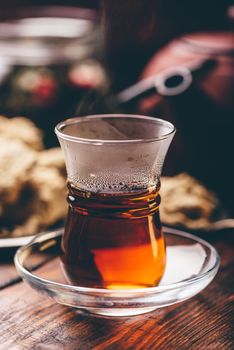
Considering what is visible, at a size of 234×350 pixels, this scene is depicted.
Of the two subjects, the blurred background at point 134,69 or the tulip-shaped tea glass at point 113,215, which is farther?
the blurred background at point 134,69

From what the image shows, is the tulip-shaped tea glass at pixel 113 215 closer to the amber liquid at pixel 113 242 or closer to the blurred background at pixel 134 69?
the amber liquid at pixel 113 242

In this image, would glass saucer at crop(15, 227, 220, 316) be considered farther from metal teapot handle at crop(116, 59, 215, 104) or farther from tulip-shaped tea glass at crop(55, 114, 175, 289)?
metal teapot handle at crop(116, 59, 215, 104)

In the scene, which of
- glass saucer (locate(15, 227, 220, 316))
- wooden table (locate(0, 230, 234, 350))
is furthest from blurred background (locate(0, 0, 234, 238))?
wooden table (locate(0, 230, 234, 350))

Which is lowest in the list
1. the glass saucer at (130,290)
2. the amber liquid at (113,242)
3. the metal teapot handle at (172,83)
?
the glass saucer at (130,290)

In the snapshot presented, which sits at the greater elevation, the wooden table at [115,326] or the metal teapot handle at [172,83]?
the metal teapot handle at [172,83]

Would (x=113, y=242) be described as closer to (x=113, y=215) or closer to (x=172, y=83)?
(x=113, y=215)

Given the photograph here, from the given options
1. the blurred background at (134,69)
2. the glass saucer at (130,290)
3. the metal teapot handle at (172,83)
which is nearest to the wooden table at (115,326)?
the glass saucer at (130,290)
